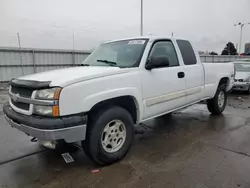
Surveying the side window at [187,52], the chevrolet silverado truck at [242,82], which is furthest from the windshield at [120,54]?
the chevrolet silverado truck at [242,82]

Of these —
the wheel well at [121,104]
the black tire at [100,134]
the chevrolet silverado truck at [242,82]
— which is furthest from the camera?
the chevrolet silverado truck at [242,82]

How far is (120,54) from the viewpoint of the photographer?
12.5ft

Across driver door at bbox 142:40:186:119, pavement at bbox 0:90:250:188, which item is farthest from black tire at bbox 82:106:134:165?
driver door at bbox 142:40:186:119

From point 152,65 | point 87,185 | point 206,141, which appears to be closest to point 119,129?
point 87,185

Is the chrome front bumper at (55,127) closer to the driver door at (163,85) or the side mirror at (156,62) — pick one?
the driver door at (163,85)

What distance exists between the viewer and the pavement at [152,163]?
2.72m

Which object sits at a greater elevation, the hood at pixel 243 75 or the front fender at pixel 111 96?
the front fender at pixel 111 96

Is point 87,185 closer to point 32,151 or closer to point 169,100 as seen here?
point 32,151

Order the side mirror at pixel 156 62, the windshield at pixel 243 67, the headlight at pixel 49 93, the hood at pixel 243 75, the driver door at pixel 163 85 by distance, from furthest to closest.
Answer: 1. the windshield at pixel 243 67
2. the hood at pixel 243 75
3. the driver door at pixel 163 85
4. the side mirror at pixel 156 62
5. the headlight at pixel 49 93

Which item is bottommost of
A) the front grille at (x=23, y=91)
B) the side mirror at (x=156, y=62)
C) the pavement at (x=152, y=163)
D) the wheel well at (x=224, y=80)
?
the pavement at (x=152, y=163)

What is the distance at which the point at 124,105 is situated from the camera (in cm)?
335

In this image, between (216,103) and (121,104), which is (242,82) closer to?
(216,103)

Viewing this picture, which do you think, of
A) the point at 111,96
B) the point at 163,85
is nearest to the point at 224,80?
the point at 163,85

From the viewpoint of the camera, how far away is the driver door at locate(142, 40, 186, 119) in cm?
352
